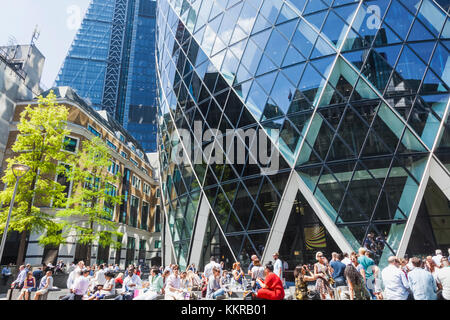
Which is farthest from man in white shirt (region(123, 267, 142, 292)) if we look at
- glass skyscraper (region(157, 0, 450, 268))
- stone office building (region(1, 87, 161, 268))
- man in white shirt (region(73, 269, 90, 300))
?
stone office building (region(1, 87, 161, 268))

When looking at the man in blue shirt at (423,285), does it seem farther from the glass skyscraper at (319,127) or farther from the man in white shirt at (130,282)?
the man in white shirt at (130,282)

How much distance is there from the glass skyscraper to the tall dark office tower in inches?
3337

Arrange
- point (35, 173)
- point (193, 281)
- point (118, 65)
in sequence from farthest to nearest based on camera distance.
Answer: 1. point (118, 65)
2. point (35, 173)
3. point (193, 281)

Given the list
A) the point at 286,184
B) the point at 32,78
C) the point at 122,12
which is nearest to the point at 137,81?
the point at 122,12

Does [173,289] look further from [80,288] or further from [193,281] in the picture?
[193,281]

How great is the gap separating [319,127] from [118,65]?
4758 inches

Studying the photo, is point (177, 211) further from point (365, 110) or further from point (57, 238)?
point (365, 110)

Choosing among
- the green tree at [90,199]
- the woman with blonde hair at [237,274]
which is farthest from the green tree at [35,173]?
the woman with blonde hair at [237,274]

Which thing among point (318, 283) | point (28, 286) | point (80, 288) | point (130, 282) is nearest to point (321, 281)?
point (318, 283)

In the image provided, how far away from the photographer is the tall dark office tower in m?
105

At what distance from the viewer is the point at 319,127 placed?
14.1m

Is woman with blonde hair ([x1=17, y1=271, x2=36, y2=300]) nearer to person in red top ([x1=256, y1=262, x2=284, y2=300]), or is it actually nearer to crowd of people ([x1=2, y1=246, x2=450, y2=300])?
crowd of people ([x1=2, y1=246, x2=450, y2=300])

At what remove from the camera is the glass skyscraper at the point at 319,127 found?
12.7 meters
